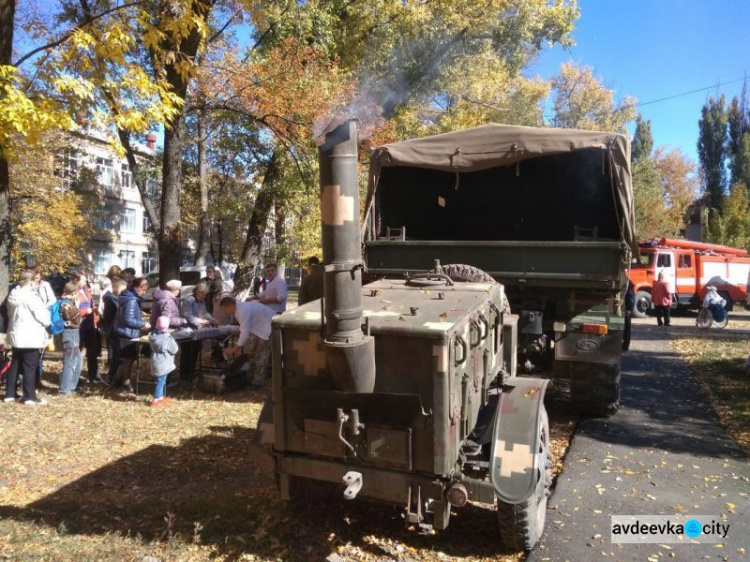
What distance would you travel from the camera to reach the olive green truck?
3012mm

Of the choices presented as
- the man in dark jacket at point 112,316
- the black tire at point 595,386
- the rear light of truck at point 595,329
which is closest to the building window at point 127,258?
the man in dark jacket at point 112,316

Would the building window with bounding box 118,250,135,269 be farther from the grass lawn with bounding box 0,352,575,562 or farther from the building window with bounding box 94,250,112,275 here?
the grass lawn with bounding box 0,352,575,562

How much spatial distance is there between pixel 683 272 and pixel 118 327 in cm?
1854

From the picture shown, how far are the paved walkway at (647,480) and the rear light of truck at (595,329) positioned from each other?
3.45ft

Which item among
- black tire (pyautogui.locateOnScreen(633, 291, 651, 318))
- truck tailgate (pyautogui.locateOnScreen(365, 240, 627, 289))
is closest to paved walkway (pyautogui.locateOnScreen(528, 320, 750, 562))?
truck tailgate (pyautogui.locateOnScreen(365, 240, 627, 289))

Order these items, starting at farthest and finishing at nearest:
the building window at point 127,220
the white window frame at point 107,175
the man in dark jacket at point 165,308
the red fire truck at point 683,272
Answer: the building window at point 127,220 → the white window frame at point 107,175 → the red fire truck at point 683,272 → the man in dark jacket at point 165,308

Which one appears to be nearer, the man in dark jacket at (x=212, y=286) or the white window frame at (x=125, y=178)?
the man in dark jacket at (x=212, y=286)

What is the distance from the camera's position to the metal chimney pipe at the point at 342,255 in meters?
2.79

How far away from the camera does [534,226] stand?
7719 millimetres

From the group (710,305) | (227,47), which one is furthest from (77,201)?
(710,305)

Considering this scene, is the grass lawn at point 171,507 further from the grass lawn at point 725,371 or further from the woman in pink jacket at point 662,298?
the woman in pink jacket at point 662,298

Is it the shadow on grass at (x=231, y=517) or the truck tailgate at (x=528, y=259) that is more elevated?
the truck tailgate at (x=528, y=259)

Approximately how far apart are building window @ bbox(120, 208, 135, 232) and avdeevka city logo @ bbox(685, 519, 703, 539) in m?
40.5

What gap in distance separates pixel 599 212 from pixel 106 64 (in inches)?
269
